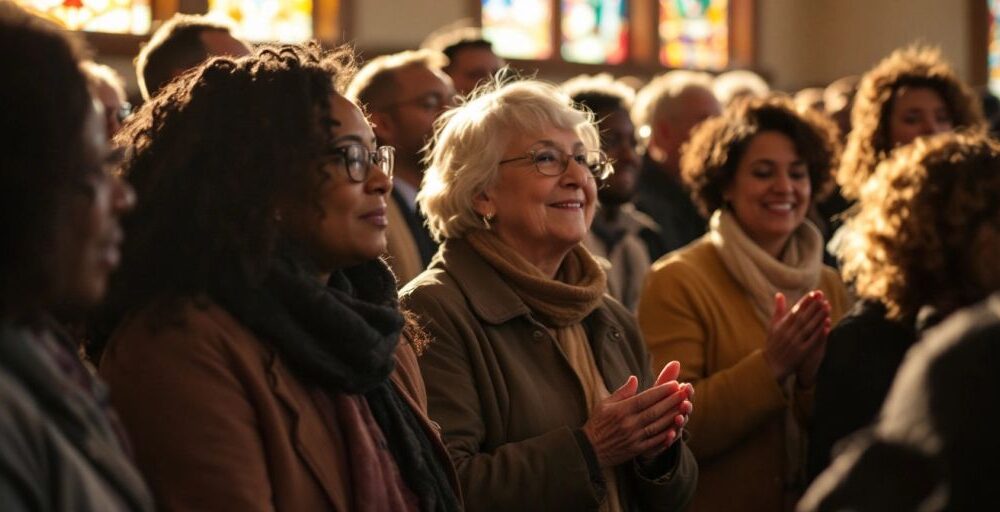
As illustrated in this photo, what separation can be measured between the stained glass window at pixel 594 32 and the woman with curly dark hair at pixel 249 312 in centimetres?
1029

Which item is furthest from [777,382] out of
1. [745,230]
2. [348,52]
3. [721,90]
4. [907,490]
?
[721,90]

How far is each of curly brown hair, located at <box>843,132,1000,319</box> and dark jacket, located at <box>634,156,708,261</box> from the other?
92.4 inches

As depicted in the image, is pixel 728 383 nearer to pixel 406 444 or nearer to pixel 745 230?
pixel 745 230

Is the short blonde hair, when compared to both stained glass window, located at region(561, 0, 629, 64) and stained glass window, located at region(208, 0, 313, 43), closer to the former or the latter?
stained glass window, located at region(208, 0, 313, 43)

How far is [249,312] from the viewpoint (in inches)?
94.2

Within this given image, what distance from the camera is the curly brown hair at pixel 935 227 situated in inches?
126

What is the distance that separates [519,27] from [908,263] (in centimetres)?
942

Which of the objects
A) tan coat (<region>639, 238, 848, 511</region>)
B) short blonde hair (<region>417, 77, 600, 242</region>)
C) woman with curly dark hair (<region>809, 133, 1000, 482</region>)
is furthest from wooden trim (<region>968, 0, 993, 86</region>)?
short blonde hair (<region>417, 77, 600, 242</region>)

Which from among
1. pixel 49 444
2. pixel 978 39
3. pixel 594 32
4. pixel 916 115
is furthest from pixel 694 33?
pixel 49 444

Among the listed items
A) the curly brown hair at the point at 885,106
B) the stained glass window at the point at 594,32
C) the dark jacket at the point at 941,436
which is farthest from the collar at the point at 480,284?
the stained glass window at the point at 594,32

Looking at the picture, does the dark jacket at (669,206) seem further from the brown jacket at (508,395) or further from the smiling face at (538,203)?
the brown jacket at (508,395)

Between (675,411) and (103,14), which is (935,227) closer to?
(675,411)

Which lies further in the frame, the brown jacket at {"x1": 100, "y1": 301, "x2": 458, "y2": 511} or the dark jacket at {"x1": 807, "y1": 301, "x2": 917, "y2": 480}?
the dark jacket at {"x1": 807, "y1": 301, "x2": 917, "y2": 480}

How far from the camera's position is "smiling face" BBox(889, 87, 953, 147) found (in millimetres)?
5090
